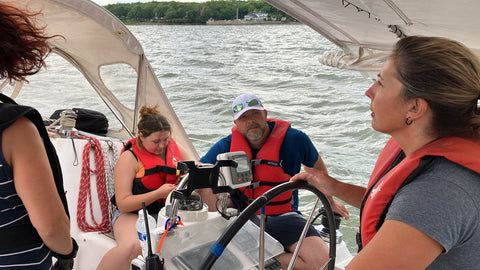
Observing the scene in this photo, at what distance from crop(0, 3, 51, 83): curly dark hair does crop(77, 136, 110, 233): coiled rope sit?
5.60 ft

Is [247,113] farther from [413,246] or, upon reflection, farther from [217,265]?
[413,246]

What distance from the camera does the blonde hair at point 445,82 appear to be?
86cm

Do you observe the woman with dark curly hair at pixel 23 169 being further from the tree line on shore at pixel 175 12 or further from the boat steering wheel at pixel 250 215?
the tree line on shore at pixel 175 12

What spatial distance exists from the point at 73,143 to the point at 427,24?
227 cm

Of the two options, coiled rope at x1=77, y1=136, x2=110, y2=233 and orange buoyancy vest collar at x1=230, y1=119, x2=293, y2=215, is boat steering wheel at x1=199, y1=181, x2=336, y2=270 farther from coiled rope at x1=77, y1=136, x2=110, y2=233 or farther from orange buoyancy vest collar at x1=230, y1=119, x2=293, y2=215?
coiled rope at x1=77, y1=136, x2=110, y2=233

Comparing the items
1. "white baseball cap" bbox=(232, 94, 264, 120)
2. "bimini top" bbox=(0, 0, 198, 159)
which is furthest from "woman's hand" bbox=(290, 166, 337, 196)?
"bimini top" bbox=(0, 0, 198, 159)

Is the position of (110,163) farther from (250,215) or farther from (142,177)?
(250,215)

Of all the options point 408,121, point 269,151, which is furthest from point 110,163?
point 408,121

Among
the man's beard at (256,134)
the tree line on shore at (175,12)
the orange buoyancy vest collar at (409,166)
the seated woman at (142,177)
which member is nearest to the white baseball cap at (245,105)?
the man's beard at (256,134)

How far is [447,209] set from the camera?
768mm

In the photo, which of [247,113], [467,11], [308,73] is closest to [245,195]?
[247,113]

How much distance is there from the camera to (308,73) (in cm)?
1252

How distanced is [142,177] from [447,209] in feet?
Result: 6.47

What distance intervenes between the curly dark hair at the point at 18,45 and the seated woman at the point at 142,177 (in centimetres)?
138
